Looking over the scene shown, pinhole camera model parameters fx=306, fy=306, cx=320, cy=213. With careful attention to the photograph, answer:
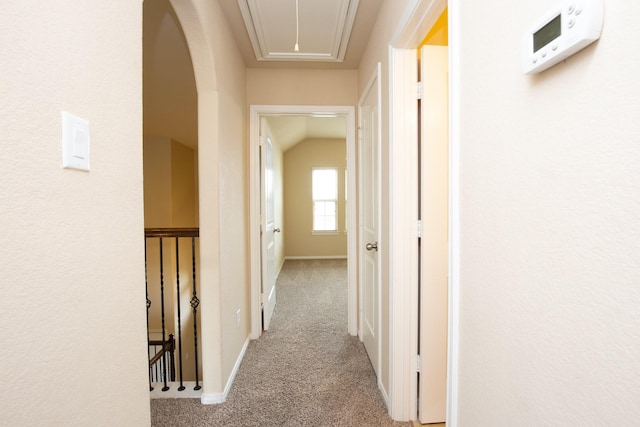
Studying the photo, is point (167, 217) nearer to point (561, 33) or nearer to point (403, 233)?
point (403, 233)

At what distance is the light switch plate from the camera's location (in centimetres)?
71

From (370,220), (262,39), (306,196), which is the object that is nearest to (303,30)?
(262,39)

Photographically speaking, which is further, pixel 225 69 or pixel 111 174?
pixel 225 69

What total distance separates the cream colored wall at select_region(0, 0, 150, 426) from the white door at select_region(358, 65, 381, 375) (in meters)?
1.54

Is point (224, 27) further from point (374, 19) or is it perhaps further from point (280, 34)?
point (374, 19)

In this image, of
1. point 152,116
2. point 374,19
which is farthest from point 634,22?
point 152,116

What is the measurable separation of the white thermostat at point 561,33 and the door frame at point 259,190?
2331mm

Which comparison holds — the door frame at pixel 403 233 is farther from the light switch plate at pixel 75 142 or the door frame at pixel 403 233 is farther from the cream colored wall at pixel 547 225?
the light switch plate at pixel 75 142

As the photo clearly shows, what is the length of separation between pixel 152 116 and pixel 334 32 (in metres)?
2.37

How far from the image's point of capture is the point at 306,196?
291 inches

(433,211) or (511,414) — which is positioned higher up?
(433,211)

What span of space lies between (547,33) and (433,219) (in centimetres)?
121

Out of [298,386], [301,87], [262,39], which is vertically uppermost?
[262,39]

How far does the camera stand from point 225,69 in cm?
217
